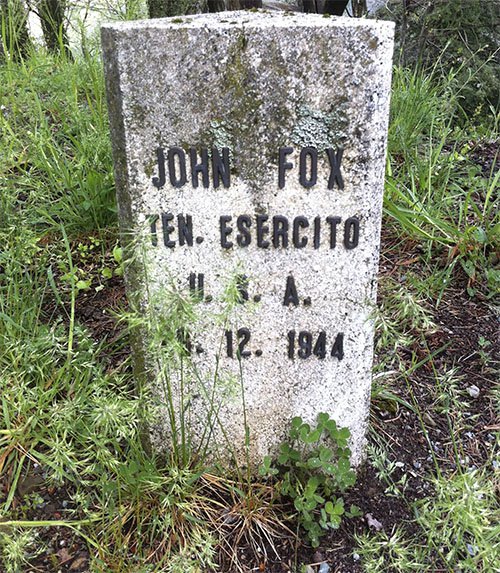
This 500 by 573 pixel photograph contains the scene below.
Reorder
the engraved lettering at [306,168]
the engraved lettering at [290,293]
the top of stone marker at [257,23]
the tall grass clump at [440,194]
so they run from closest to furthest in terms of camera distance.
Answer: the top of stone marker at [257,23] → the engraved lettering at [306,168] → the engraved lettering at [290,293] → the tall grass clump at [440,194]

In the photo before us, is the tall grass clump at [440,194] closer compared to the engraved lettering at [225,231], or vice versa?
the engraved lettering at [225,231]

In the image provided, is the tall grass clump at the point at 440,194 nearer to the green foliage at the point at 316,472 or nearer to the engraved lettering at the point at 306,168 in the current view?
the green foliage at the point at 316,472

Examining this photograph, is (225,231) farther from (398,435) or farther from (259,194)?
(398,435)


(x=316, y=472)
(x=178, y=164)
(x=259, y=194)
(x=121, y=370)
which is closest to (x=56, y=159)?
(x=121, y=370)

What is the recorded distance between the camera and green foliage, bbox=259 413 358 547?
186 centimetres

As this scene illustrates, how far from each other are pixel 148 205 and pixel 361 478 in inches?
45.0

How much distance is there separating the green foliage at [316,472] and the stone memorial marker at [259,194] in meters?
0.07

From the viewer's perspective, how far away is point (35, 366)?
2227mm


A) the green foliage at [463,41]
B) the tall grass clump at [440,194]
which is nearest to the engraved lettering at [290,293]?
the tall grass clump at [440,194]

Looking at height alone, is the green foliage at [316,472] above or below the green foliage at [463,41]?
below

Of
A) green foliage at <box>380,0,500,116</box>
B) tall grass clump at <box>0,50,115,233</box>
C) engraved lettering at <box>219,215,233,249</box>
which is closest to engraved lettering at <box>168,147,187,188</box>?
engraved lettering at <box>219,215,233,249</box>

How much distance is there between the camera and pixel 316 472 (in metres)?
1.98

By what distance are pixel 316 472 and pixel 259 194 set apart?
909 mm

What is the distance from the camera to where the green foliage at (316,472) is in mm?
1860
